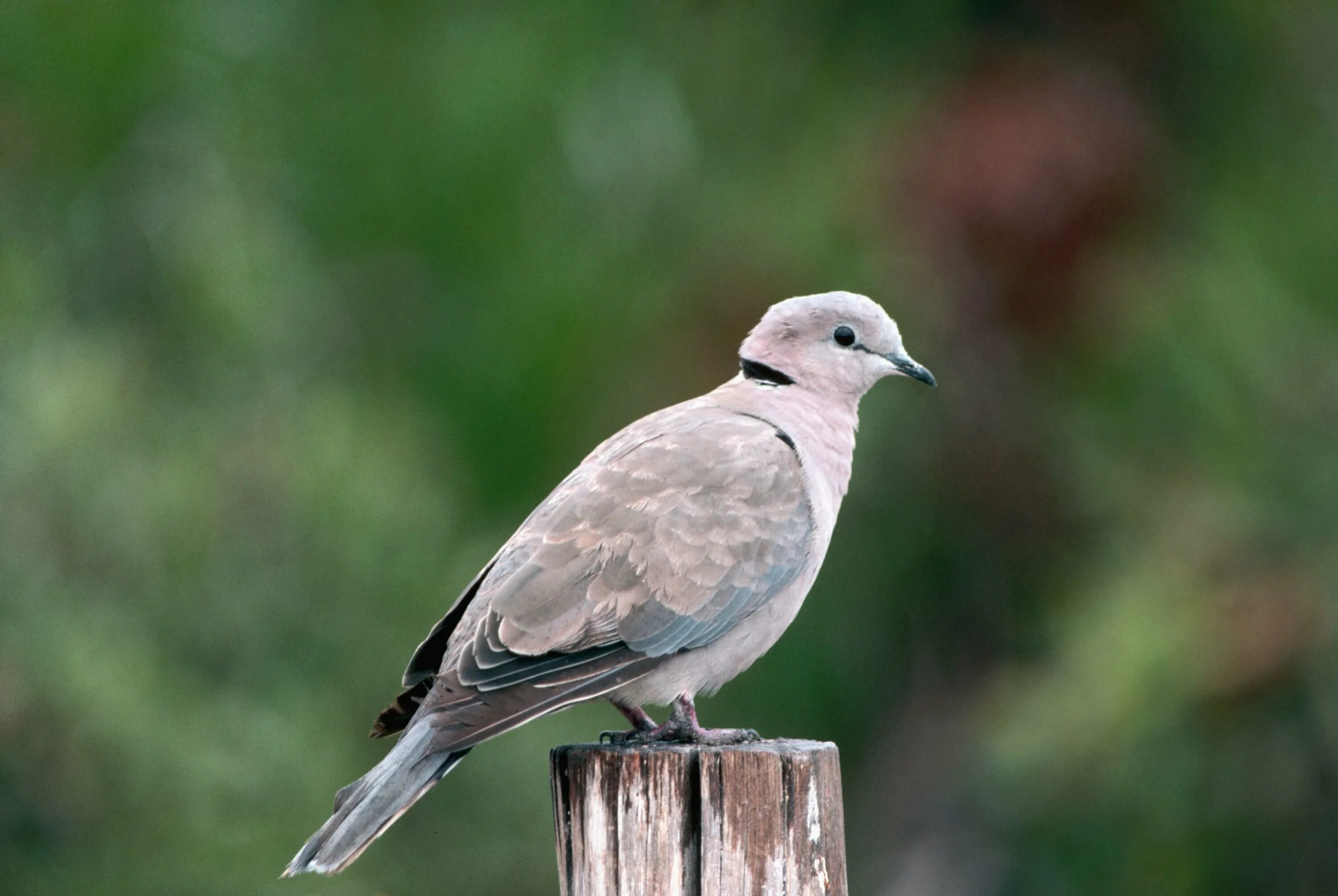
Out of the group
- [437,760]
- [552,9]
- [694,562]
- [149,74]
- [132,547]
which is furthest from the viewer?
[552,9]

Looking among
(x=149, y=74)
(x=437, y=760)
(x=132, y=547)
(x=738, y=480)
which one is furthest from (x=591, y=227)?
(x=437, y=760)

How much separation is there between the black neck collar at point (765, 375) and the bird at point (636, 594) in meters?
0.11

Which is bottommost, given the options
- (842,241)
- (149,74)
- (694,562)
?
(694,562)

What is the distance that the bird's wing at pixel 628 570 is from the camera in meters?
3.37

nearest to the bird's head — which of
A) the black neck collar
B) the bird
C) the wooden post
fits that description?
the black neck collar

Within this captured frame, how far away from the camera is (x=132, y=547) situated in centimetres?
680

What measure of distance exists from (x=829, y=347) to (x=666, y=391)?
150 inches

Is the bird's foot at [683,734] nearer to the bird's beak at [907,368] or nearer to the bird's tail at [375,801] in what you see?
the bird's tail at [375,801]

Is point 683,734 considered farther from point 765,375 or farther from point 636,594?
point 765,375

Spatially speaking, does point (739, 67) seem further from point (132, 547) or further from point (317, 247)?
point (132, 547)

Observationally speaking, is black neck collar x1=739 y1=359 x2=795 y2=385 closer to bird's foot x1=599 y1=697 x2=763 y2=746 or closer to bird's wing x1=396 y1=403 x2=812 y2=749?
bird's wing x1=396 y1=403 x2=812 y2=749

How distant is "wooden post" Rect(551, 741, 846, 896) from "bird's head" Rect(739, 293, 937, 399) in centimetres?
143

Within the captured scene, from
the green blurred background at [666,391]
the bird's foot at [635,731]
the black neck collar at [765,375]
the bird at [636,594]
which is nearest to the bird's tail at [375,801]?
the bird at [636,594]

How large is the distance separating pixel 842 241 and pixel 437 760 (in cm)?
577
